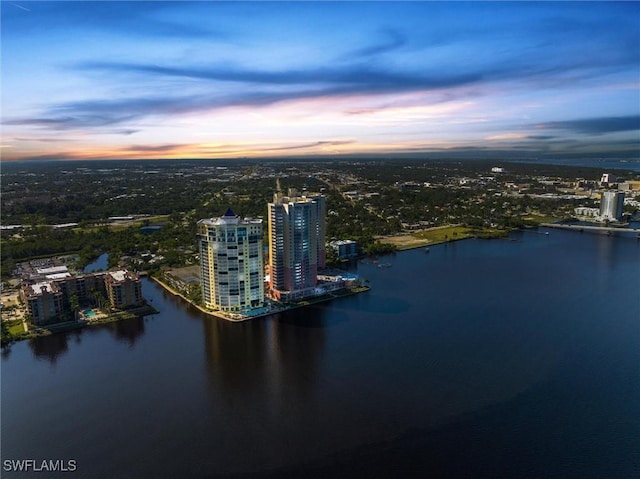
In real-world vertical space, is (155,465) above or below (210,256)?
below

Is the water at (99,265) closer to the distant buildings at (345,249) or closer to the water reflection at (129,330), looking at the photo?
the water reflection at (129,330)

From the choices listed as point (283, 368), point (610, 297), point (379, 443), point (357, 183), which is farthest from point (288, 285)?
point (357, 183)

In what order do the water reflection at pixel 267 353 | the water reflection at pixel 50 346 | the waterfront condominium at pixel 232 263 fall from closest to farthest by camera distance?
the water reflection at pixel 267 353, the water reflection at pixel 50 346, the waterfront condominium at pixel 232 263

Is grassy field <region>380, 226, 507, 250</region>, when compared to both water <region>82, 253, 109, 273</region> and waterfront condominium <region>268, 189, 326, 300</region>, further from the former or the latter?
water <region>82, 253, 109, 273</region>

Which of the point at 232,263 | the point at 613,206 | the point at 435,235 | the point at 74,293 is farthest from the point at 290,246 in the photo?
the point at 613,206

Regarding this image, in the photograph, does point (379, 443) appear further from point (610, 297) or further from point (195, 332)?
point (610, 297)

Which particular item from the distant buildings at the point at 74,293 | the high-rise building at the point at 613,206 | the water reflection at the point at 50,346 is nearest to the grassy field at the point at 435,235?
the high-rise building at the point at 613,206
